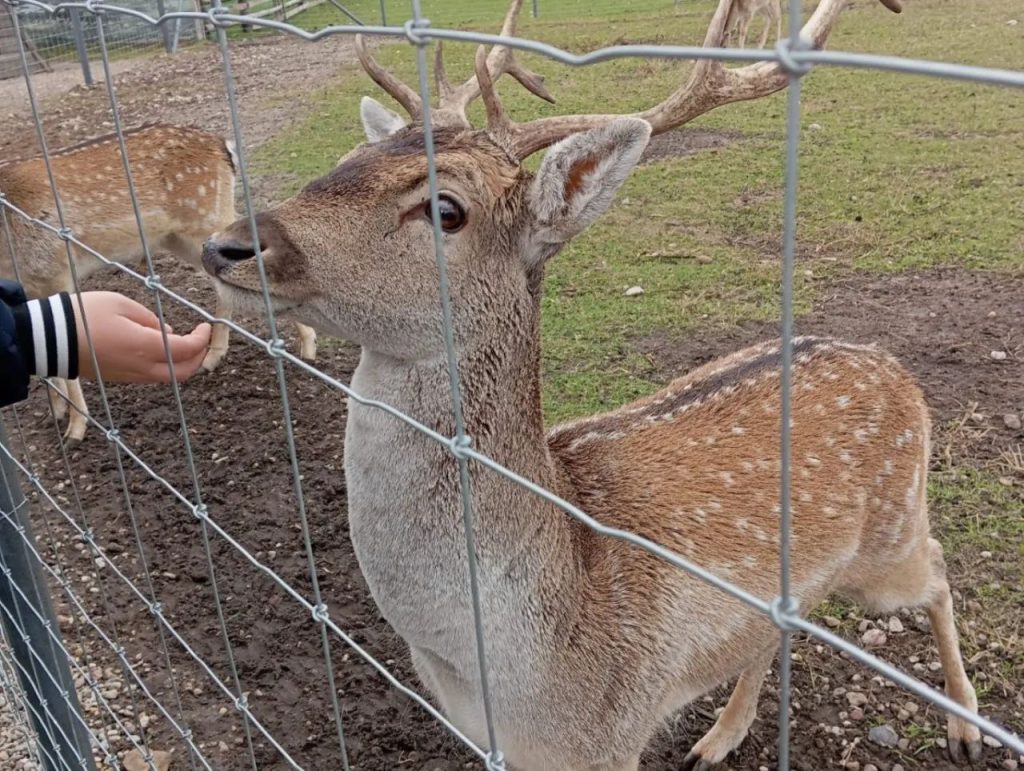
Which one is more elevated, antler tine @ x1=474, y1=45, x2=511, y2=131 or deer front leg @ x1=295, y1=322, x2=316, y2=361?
antler tine @ x1=474, y1=45, x2=511, y2=131

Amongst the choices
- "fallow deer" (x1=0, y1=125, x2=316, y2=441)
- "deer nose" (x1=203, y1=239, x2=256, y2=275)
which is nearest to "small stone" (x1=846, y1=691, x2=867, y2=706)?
"deer nose" (x1=203, y1=239, x2=256, y2=275)

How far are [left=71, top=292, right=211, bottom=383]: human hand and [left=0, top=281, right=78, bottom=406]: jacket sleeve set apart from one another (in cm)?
2

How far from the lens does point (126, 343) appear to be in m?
1.76

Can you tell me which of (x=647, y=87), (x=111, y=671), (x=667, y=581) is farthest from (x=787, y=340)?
(x=647, y=87)

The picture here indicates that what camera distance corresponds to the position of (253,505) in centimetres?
394

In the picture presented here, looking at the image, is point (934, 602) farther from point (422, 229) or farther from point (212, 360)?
point (212, 360)

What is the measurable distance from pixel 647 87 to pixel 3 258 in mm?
6982

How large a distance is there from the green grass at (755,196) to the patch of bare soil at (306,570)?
0.34 m

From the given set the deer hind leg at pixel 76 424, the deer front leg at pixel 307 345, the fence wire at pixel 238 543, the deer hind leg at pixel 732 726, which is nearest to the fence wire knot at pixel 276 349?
the fence wire at pixel 238 543

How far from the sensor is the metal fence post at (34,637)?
222 centimetres

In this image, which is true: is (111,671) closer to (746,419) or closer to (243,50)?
(746,419)

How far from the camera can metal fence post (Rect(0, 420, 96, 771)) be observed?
87.3 inches

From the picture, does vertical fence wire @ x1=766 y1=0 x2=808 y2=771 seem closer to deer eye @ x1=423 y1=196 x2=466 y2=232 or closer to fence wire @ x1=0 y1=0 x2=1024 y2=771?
fence wire @ x1=0 y1=0 x2=1024 y2=771

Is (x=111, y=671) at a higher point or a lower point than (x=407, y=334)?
lower
